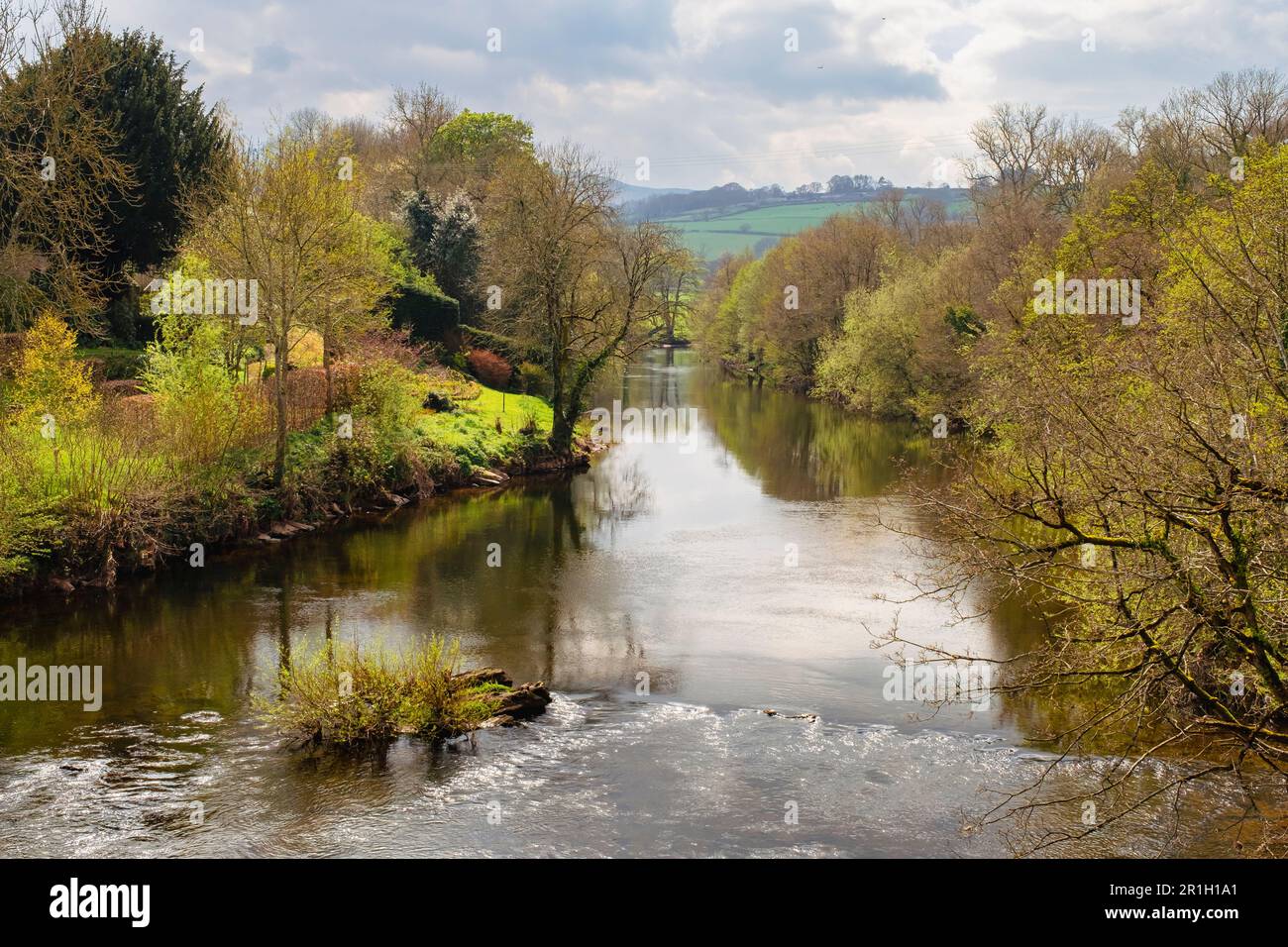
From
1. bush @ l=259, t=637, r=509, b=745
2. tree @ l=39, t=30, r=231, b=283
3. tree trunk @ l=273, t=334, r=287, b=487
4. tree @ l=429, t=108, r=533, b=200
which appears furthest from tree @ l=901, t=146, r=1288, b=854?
tree @ l=429, t=108, r=533, b=200

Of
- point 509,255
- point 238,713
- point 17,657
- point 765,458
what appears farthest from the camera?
point 765,458

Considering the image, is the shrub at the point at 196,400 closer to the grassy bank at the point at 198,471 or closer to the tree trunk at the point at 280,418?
the grassy bank at the point at 198,471

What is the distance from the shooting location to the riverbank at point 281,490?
1984 cm

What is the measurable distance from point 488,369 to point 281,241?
61.0 ft

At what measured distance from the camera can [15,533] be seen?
61.0ft

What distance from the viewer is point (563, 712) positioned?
14.7 m

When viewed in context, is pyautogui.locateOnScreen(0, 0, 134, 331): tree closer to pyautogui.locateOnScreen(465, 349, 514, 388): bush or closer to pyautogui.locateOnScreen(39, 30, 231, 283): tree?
pyautogui.locateOnScreen(39, 30, 231, 283): tree

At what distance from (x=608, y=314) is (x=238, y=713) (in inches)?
958

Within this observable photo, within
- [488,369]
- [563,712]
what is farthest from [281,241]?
[488,369]

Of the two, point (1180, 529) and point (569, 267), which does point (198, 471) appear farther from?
point (1180, 529)
